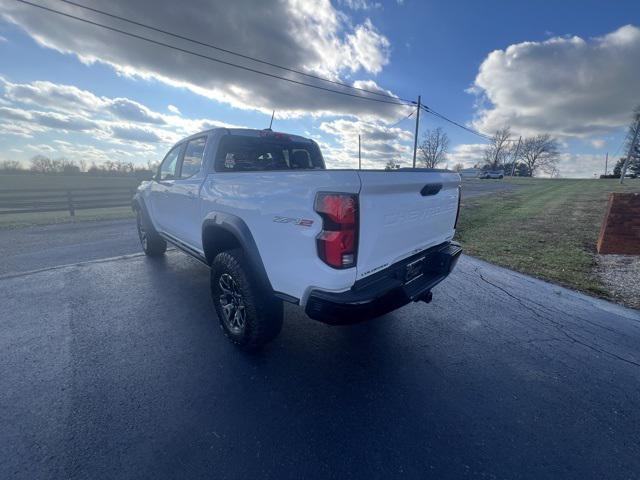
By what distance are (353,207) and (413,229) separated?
0.88 meters

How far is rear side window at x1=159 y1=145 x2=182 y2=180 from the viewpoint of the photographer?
423 centimetres

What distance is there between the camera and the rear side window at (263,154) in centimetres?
339

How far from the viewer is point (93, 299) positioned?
376cm

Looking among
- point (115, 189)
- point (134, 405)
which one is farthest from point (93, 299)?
point (115, 189)

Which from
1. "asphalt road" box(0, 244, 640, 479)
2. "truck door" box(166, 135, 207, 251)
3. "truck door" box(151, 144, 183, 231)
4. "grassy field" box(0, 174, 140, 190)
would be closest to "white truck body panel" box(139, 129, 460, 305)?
"truck door" box(166, 135, 207, 251)

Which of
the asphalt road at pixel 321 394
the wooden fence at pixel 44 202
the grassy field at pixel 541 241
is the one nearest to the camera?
the asphalt road at pixel 321 394

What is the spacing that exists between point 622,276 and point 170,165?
7.92m

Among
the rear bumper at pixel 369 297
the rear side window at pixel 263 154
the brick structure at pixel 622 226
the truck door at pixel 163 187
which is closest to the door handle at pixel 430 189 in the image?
the rear bumper at pixel 369 297

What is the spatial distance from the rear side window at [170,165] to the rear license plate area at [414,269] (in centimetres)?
355

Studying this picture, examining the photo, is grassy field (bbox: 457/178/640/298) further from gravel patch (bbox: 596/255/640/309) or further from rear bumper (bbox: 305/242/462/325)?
rear bumper (bbox: 305/242/462/325)

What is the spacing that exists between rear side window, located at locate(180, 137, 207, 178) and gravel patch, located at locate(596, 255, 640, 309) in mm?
6240

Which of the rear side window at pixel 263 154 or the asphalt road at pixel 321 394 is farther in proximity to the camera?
the rear side window at pixel 263 154

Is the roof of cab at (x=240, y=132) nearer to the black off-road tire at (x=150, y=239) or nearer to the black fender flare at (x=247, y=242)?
the black fender flare at (x=247, y=242)

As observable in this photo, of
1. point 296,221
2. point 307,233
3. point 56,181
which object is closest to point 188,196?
point 296,221
